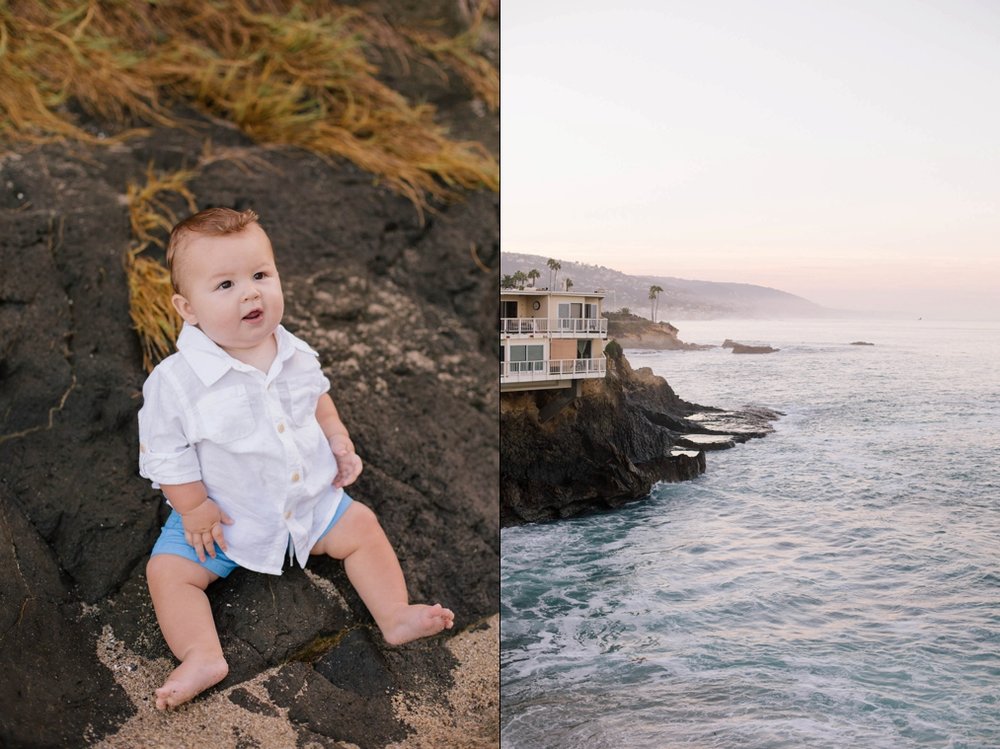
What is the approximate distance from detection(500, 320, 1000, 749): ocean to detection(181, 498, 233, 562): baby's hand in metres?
0.82

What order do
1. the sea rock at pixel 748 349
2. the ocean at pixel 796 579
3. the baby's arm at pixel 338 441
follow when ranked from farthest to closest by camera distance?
1. the sea rock at pixel 748 349
2. the ocean at pixel 796 579
3. the baby's arm at pixel 338 441

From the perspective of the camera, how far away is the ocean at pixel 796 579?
2.23m

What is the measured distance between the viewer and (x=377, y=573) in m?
1.90

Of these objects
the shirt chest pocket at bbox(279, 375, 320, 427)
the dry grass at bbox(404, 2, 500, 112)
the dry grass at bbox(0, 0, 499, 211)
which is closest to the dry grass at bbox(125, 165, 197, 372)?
the dry grass at bbox(0, 0, 499, 211)

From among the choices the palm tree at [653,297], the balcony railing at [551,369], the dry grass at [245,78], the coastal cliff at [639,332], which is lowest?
the balcony railing at [551,369]

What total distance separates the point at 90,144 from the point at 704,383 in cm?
157

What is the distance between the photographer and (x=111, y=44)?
1754mm

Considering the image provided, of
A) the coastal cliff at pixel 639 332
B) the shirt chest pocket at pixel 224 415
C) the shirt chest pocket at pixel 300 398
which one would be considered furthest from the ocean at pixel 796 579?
the shirt chest pocket at pixel 224 415

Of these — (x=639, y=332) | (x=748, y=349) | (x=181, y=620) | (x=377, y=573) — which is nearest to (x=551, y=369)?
(x=639, y=332)

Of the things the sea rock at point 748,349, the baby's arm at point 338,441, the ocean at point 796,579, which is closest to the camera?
the baby's arm at point 338,441

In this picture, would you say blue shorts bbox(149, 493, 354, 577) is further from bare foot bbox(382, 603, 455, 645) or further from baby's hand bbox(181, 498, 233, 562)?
bare foot bbox(382, 603, 455, 645)

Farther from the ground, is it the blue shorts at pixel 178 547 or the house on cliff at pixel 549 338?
the house on cliff at pixel 549 338

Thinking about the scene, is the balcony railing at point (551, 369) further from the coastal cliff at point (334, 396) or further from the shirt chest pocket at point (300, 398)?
the shirt chest pocket at point (300, 398)

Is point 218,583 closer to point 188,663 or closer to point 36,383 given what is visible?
point 188,663
